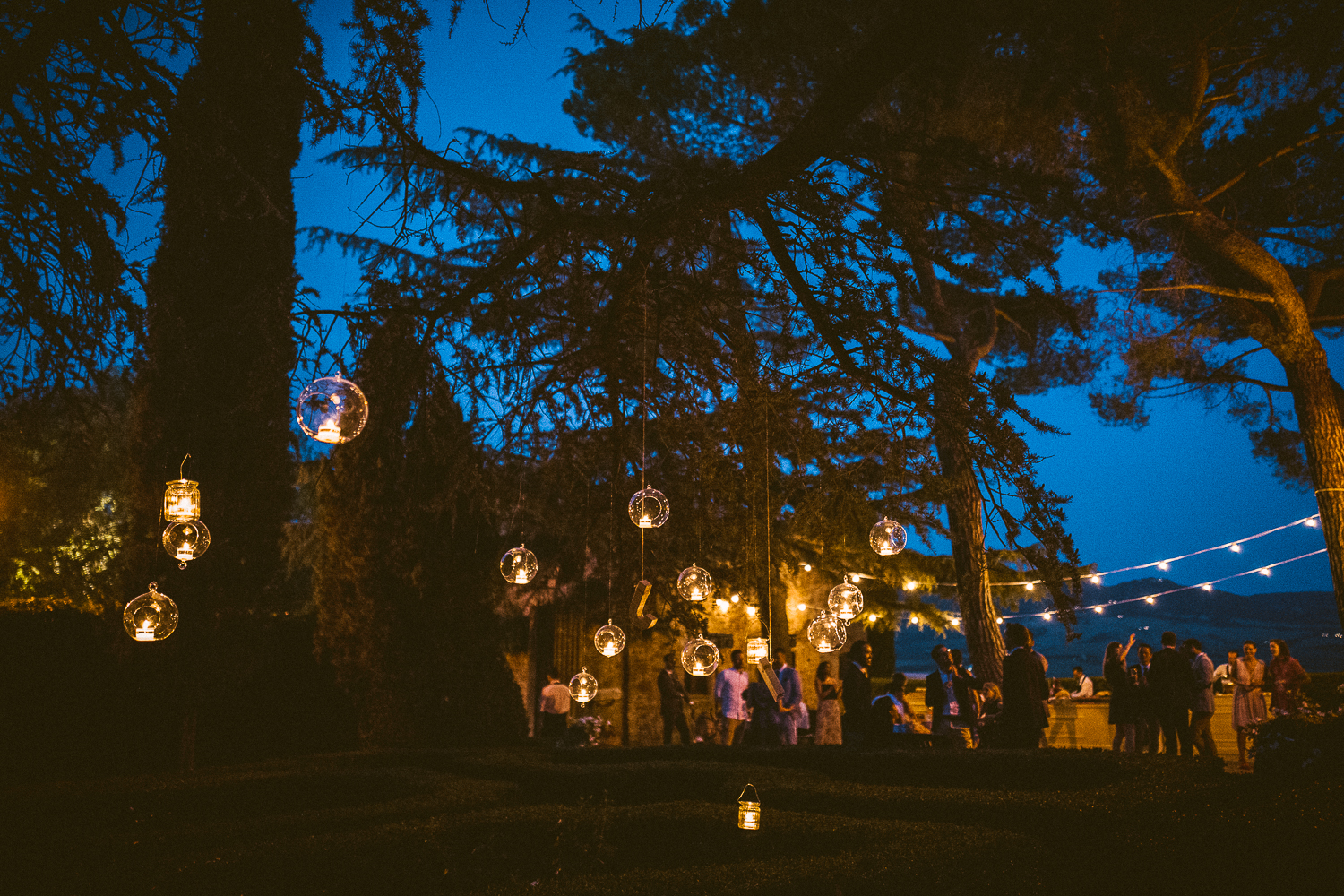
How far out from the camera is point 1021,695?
8609 mm

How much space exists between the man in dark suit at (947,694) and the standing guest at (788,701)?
1.76 m

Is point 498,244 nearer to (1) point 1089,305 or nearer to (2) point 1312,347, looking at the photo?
(1) point 1089,305

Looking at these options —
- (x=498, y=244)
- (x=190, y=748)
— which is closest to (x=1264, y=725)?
(x=498, y=244)

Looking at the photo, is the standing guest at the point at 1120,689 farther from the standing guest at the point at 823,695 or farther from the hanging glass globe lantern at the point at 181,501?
the hanging glass globe lantern at the point at 181,501

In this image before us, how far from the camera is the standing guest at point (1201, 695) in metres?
10.9

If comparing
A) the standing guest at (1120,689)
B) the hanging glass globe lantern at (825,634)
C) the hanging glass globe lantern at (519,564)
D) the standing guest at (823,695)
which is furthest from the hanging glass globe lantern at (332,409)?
the standing guest at (1120,689)

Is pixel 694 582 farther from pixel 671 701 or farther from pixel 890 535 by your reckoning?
pixel 671 701

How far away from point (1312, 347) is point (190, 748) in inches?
579

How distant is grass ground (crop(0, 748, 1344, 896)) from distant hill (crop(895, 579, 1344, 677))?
74136 millimetres

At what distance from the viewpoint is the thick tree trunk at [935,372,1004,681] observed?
416cm

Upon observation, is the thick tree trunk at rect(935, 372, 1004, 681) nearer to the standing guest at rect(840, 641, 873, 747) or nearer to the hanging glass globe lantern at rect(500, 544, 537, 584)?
the standing guest at rect(840, 641, 873, 747)

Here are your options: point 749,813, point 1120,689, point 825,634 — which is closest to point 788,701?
point 1120,689

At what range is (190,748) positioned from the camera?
979cm

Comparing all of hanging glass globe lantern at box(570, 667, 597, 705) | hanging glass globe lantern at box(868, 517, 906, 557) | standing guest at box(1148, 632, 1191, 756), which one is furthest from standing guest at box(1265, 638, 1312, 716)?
hanging glass globe lantern at box(570, 667, 597, 705)
